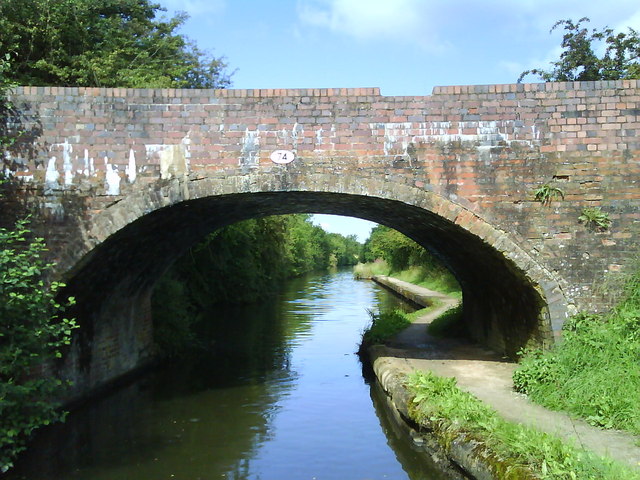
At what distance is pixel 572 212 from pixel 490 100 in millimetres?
1676

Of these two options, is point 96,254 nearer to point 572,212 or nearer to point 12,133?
point 12,133

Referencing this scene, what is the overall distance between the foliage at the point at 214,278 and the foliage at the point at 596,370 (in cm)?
733

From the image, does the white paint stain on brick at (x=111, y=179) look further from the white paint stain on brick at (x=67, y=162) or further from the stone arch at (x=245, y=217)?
the white paint stain on brick at (x=67, y=162)

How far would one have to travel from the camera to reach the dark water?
6.42m

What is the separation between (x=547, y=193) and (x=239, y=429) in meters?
4.78

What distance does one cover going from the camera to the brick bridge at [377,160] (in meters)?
7.27

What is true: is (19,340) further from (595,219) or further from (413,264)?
(413,264)

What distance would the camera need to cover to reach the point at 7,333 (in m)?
5.91

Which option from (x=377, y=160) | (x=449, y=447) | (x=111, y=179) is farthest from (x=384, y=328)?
(x=111, y=179)

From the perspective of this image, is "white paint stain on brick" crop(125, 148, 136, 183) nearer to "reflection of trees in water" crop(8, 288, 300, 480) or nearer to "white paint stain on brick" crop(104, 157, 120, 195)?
"white paint stain on brick" crop(104, 157, 120, 195)

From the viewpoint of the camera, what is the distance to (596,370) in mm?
6316

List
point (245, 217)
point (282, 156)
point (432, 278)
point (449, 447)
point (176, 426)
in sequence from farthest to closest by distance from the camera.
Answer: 1. point (432, 278)
2. point (245, 217)
3. point (176, 426)
4. point (282, 156)
5. point (449, 447)

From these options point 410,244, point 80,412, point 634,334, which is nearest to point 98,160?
point 80,412

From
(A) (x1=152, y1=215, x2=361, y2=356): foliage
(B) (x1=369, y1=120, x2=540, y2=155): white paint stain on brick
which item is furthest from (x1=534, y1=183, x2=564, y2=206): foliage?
(A) (x1=152, y1=215, x2=361, y2=356): foliage
